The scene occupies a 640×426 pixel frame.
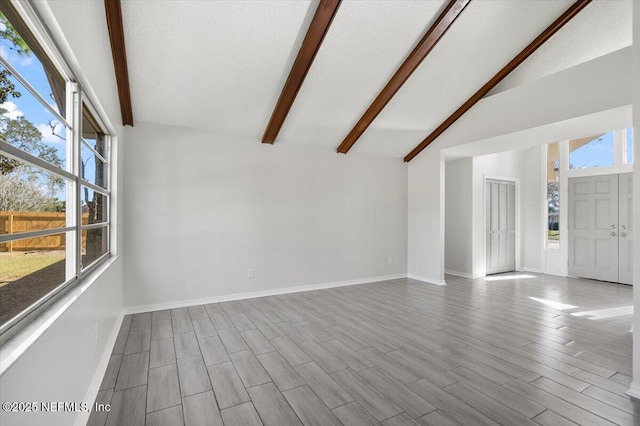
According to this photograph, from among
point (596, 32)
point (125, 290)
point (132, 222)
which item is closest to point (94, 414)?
point (125, 290)

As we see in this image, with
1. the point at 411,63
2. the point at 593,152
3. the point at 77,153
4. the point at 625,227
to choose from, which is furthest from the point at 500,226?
the point at 77,153

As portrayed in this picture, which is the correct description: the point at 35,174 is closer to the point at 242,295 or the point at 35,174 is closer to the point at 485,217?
the point at 242,295

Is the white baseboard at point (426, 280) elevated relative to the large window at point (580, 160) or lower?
lower

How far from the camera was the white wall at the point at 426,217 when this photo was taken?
5422mm

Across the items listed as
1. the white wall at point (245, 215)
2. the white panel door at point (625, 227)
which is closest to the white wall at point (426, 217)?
the white wall at point (245, 215)

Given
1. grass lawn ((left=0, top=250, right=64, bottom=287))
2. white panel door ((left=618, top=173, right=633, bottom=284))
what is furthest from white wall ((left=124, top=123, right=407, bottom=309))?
white panel door ((left=618, top=173, right=633, bottom=284))

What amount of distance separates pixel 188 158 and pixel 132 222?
3.59 ft

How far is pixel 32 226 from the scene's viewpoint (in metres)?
1.31

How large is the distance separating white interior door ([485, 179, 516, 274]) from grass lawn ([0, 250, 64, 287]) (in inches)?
275

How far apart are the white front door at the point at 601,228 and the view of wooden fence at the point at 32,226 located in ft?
26.6

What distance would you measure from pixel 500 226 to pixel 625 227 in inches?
78.9

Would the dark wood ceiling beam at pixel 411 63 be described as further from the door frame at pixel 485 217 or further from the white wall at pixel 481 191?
the door frame at pixel 485 217

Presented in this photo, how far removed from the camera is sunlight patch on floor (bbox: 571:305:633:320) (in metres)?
3.74

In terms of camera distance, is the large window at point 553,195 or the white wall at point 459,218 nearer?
the white wall at point 459,218
